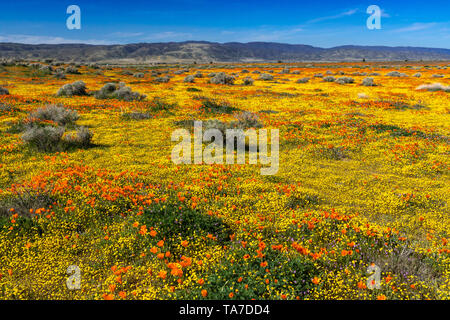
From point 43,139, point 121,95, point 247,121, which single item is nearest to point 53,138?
point 43,139

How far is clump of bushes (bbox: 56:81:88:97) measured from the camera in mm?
26156

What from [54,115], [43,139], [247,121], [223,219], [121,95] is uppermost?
[121,95]

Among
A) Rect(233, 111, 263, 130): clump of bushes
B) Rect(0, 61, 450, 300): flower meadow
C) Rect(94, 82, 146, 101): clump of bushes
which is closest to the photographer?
Rect(0, 61, 450, 300): flower meadow

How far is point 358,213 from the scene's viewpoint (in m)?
7.21

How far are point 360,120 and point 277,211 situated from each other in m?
13.9

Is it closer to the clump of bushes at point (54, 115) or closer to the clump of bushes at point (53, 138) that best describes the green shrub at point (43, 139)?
the clump of bushes at point (53, 138)

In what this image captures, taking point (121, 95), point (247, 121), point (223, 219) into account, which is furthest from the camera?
point (121, 95)

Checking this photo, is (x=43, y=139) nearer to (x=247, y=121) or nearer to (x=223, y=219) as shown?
(x=223, y=219)

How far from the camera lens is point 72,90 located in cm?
2669

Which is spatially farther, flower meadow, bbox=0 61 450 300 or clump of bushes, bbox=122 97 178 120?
clump of bushes, bbox=122 97 178 120

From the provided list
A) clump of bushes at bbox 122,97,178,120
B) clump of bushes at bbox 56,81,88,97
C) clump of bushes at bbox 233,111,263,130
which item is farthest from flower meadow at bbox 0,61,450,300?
clump of bushes at bbox 56,81,88,97

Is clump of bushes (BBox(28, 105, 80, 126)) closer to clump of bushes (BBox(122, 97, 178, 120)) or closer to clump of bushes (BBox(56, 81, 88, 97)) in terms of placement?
clump of bushes (BBox(122, 97, 178, 120))

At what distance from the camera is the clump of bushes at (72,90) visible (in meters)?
26.2

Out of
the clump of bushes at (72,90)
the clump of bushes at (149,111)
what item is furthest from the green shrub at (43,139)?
the clump of bushes at (72,90)
